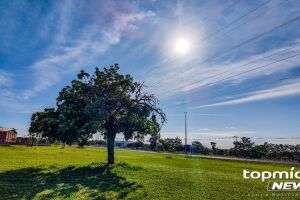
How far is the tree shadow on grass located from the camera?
59.0 feet

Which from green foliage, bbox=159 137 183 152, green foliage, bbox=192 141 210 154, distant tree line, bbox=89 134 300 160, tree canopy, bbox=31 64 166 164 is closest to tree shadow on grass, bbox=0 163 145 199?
tree canopy, bbox=31 64 166 164

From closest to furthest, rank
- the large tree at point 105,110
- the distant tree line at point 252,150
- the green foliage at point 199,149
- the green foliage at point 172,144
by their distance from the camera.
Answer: the large tree at point 105,110 < the distant tree line at point 252,150 < the green foliage at point 199,149 < the green foliage at point 172,144

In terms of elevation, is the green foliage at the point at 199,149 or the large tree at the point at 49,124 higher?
the large tree at the point at 49,124

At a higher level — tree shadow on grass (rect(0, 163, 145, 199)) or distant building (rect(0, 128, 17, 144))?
distant building (rect(0, 128, 17, 144))

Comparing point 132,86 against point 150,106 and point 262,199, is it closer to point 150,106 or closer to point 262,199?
point 150,106

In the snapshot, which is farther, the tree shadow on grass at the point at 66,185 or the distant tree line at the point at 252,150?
the distant tree line at the point at 252,150

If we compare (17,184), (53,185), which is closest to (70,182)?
(53,185)

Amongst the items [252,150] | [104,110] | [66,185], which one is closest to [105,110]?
[104,110]

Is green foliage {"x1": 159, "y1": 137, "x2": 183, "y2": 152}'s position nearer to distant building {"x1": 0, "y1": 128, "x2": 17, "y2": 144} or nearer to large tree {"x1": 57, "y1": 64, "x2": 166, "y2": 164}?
distant building {"x1": 0, "y1": 128, "x2": 17, "y2": 144}

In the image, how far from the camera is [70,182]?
22.7 meters

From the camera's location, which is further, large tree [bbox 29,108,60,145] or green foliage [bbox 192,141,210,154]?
green foliage [bbox 192,141,210,154]

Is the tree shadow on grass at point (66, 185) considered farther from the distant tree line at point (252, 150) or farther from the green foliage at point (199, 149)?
the green foliage at point (199, 149)

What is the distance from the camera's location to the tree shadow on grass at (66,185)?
17969mm

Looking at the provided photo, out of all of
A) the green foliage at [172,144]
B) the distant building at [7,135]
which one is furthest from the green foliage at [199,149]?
the distant building at [7,135]
